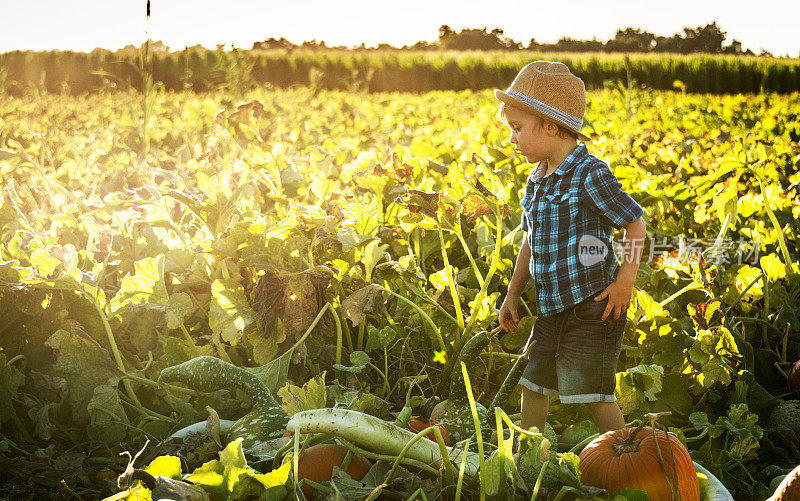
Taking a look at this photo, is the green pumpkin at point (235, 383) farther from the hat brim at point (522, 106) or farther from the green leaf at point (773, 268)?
the green leaf at point (773, 268)

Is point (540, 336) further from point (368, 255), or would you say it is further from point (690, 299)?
point (690, 299)

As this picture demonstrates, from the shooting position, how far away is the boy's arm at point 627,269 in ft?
6.05

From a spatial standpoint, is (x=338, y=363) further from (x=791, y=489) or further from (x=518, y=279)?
(x=791, y=489)

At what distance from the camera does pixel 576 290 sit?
1945mm

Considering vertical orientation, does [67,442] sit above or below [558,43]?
below

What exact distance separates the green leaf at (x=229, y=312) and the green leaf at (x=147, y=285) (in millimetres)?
152

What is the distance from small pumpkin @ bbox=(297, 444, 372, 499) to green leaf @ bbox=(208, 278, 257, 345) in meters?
0.66

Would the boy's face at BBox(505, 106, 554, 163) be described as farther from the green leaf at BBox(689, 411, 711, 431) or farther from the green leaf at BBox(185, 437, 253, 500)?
the green leaf at BBox(185, 437, 253, 500)

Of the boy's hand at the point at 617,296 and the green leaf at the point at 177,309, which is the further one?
the green leaf at the point at 177,309

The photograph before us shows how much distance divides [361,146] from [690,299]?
7.83 ft

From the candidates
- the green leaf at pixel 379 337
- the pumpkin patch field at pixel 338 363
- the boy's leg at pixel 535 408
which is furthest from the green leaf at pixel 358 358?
the boy's leg at pixel 535 408

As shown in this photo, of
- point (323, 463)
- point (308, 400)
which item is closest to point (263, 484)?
point (323, 463)

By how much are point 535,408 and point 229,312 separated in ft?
3.06

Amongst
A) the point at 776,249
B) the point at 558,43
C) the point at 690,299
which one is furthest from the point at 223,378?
the point at 558,43
